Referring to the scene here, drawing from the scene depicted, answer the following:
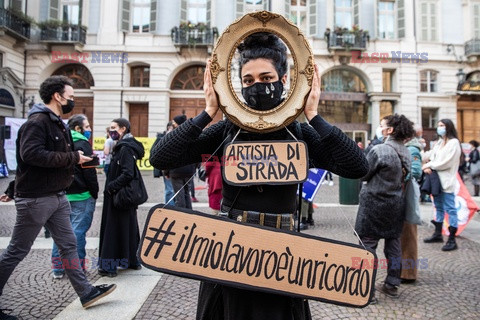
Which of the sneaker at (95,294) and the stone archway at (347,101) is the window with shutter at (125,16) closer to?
the stone archway at (347,101)

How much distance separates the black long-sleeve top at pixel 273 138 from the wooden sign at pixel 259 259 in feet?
0.65

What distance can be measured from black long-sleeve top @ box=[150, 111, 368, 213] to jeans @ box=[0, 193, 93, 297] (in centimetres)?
184

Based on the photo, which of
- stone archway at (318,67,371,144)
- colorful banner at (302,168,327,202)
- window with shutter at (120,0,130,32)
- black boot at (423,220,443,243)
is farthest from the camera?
stone archway at (318,67,371,144)

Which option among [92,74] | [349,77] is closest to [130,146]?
[92,74]

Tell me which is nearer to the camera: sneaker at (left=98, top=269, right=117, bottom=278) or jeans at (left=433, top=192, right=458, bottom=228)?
sneaker at (left=98, top=269, right=117, bottom=278)

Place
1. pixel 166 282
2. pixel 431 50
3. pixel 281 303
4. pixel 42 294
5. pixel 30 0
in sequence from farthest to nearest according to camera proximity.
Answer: pixel 431 50
pixel 30 0
pixel 166 282
pixel 42 294
pixel 281 303

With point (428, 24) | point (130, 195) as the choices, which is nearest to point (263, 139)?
point (130, 195)

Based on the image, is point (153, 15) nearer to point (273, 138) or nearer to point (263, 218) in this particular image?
point (273, 138)

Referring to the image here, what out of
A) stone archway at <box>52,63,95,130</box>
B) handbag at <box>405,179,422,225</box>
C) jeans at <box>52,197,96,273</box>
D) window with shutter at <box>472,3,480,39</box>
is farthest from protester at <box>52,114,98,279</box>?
window with shutter at <box>472,3,480,39</box>

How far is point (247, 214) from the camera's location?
1.39m

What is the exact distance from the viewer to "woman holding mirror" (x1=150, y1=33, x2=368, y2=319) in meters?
1.33

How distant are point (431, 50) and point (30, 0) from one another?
23.1 m

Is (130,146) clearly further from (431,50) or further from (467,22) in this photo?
(467,22)

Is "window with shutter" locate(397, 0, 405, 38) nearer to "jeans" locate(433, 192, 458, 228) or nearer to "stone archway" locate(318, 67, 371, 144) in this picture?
"stone archway" locate(318, 67, 371, 144)
